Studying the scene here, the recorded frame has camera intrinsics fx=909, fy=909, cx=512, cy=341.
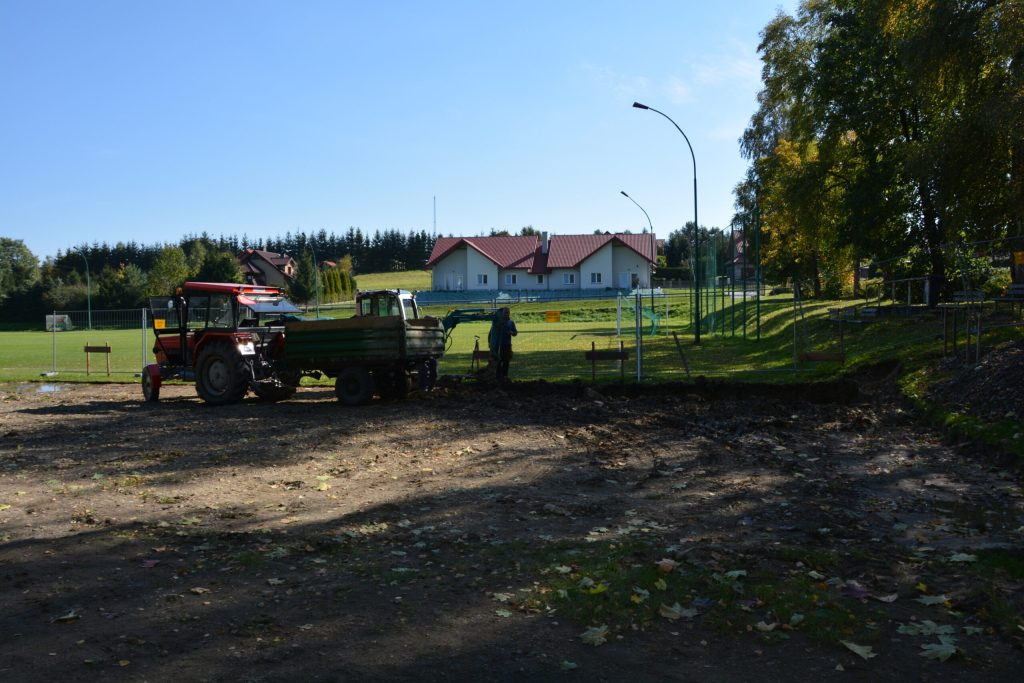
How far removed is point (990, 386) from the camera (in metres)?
13.5

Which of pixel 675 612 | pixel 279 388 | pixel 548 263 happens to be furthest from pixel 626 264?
pixel 675 612

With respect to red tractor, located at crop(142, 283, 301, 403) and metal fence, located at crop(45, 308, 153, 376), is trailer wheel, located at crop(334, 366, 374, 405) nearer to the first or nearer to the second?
red tractor, located at crop(142, 283, 301, 403)

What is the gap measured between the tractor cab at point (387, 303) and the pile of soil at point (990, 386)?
10300 mm

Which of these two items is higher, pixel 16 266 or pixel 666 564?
pixel 16 266

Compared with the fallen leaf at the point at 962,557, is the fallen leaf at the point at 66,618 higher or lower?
higher

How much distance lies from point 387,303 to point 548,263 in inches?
2699

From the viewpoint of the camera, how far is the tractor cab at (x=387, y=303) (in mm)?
19359

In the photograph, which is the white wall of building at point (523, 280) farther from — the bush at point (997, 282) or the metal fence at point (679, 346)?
the bush at point (997, 282)

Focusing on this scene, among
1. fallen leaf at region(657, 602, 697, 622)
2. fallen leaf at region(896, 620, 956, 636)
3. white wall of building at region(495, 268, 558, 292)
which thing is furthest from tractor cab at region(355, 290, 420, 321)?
white wall of building at region(495, 268, 558, 292)

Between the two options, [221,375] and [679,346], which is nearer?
[221,375]

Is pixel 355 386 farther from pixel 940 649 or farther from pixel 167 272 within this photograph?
pixel 167 272

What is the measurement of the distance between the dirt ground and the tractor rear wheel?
17.2ft

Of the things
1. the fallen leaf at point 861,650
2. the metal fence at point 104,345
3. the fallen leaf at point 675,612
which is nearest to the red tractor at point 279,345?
the metal fence at point 104,345

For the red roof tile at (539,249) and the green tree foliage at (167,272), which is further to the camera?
the green tree foliage at (167,272)
